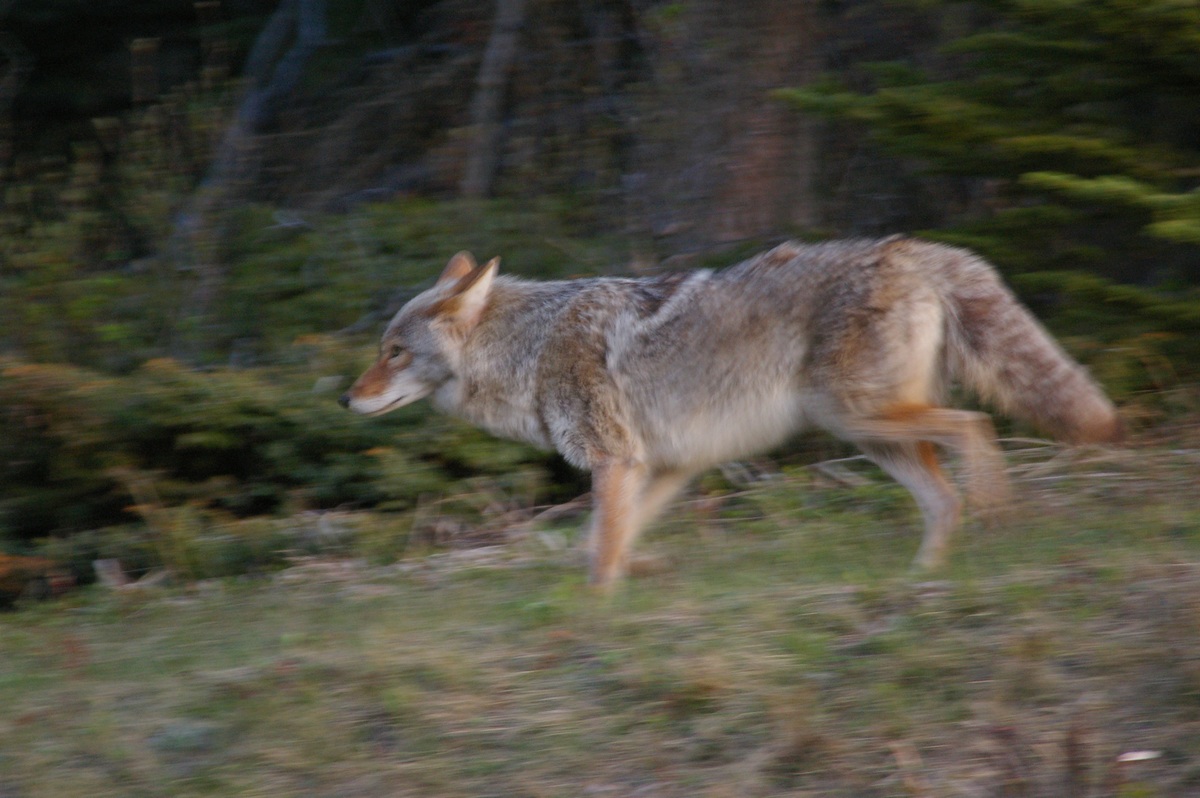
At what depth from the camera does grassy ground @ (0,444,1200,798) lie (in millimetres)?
3990

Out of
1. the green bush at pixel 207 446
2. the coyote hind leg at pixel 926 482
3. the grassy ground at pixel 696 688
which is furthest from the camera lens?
the green bush at pixel 207 446

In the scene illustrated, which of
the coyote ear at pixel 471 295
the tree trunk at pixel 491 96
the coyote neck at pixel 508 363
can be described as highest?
the tree trunk at pixel 491 96

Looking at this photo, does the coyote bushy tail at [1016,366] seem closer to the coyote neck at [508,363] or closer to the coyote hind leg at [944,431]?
the coyote hind leg at [944,431]

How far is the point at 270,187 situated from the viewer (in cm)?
1442

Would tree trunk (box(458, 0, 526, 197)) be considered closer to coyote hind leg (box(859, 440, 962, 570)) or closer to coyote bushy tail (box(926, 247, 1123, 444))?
coyote hind leg (box(859, 440, 962, 570))

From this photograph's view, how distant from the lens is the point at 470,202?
1154 cm

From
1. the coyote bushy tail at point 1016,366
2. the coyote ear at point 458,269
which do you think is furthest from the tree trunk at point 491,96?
the coyote bushy tail at point 1016,366

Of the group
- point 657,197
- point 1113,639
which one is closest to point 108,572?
point 657,197

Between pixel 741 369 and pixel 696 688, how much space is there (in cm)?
219

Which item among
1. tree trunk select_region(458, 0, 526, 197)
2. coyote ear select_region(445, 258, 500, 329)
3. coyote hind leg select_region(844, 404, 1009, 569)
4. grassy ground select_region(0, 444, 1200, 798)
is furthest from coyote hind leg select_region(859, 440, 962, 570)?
tree trunk select_region(458, 0, 526, 197)

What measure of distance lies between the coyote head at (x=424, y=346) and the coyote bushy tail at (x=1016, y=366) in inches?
102

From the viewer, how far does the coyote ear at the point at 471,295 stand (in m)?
6.96

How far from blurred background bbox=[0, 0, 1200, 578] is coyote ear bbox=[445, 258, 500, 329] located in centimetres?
170

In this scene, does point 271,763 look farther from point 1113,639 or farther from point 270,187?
point 270,187
